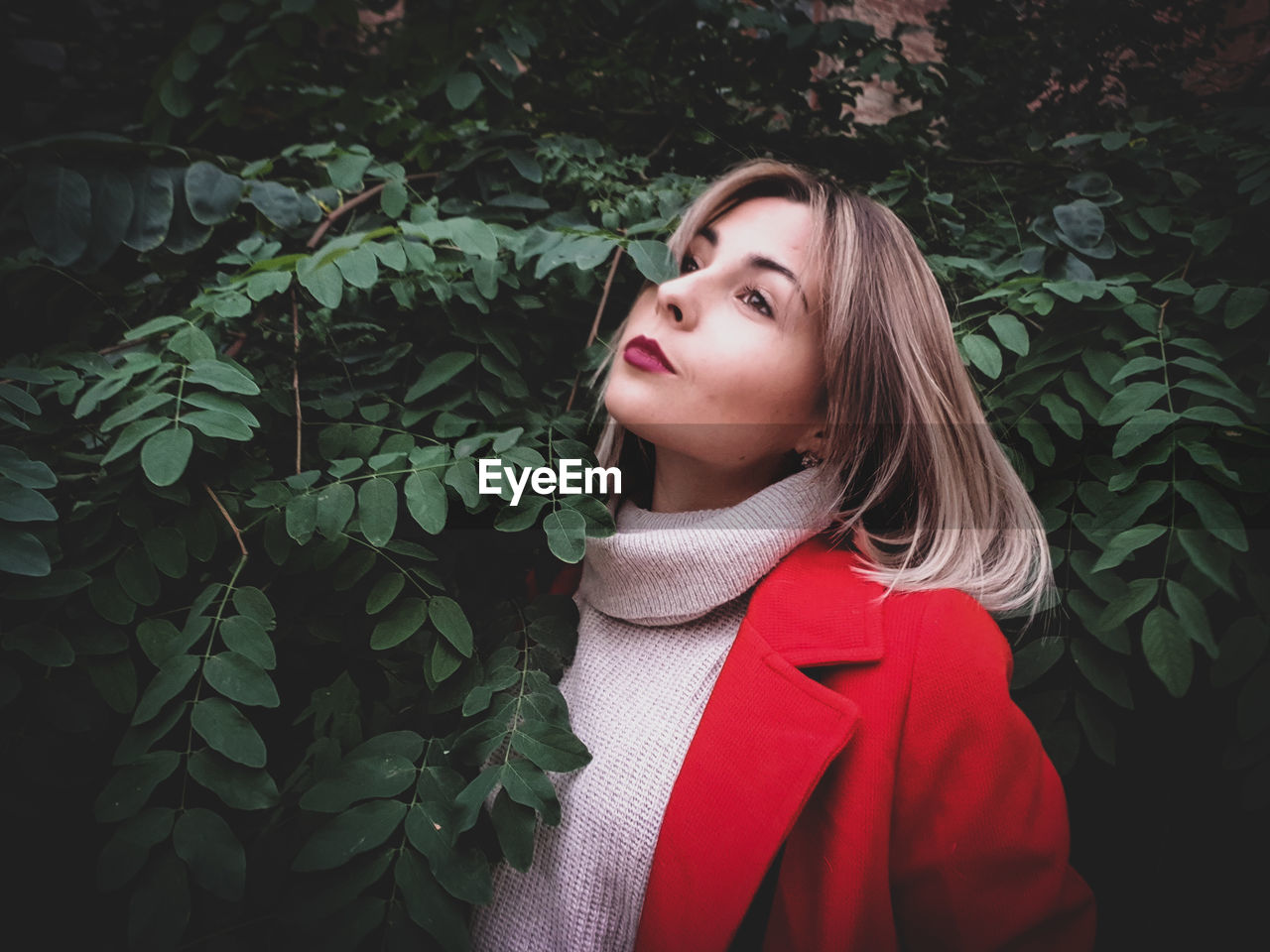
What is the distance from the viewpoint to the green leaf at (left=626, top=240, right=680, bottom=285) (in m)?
1.27

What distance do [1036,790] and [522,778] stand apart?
2.75ft

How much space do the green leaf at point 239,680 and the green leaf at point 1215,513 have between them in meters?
1.49

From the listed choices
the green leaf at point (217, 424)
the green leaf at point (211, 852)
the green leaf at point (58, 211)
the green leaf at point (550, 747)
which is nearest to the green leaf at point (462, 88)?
the green leaf at point (58, 211)

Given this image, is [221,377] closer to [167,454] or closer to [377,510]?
[167,454]

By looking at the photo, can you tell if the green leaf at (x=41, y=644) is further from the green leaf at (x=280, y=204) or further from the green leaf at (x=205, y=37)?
the green leaf at (x=205, y=37)

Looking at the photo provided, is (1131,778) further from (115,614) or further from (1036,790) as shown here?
(115,614)

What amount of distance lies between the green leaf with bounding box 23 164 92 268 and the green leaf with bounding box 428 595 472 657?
33.1 inches

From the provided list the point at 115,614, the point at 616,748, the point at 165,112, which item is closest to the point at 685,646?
the point at 616,748

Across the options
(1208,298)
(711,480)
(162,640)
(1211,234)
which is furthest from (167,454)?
(1211,234)

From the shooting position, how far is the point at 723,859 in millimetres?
1032

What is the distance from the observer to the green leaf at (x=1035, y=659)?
1.24 metres

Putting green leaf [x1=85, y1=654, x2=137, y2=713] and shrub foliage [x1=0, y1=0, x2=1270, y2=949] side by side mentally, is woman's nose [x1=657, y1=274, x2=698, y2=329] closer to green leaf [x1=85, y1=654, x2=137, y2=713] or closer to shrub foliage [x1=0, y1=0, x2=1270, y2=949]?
shrub foliage [x1=0, y1=0, x2=1270, y2=949]

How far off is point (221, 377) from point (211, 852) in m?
0.74

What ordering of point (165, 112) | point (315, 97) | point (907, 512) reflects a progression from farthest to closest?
point (315, 97), point (165, 112), point (907, 512)
